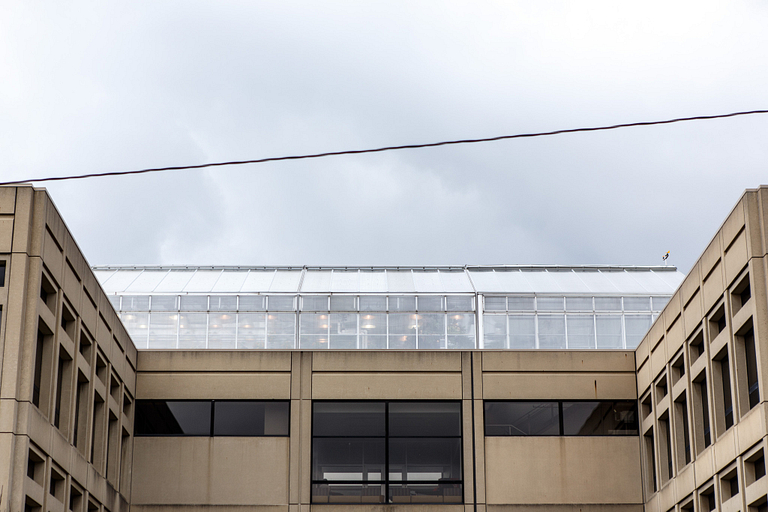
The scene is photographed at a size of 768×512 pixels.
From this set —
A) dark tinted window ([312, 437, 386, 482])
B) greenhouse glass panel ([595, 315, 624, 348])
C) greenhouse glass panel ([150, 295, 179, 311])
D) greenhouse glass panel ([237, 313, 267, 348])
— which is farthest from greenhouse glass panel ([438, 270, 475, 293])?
dark tinted window ([312, 437, 386, 482])

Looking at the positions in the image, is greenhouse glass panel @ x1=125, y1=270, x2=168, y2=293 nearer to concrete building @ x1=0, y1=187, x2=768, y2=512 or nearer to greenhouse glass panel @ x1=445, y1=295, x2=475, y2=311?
concrete building @ x1=0, y1=187, x2=768, y2=512

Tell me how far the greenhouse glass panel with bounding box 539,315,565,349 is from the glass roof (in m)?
1.23

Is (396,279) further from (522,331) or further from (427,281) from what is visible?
(522,331)

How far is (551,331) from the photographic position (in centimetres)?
4147

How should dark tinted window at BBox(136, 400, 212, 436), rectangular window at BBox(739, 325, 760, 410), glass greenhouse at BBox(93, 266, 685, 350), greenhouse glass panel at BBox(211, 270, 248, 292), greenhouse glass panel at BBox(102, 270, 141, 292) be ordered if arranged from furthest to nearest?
1. greenhouse glass panel at BBox(102, 270, 141, 292)
2. greenhouse glass panel at BBox(211, 270, 248, 292)
3. glass greenhouse at BBox(93, 266, 685, 350)
4. dark tinted window at BBox(136, 400, 212, 436)
5. rectangular window at BBox(739, 325, 760, 410)

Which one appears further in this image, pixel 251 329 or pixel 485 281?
pixel 485 281

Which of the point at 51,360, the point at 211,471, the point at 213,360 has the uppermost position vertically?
the point at 213,360

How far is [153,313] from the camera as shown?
141ft

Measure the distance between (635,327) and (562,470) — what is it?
1122 centimetres

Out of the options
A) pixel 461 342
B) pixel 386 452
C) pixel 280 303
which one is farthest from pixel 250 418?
pixel 461 342

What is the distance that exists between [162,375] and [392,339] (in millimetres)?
10959

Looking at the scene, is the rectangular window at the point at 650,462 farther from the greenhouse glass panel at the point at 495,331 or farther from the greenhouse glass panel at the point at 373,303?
the greenhouse glass panel at the point at 373,303

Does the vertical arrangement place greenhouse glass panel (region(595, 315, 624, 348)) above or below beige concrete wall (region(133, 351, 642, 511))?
above

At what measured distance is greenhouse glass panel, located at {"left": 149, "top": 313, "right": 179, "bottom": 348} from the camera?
140 feet
